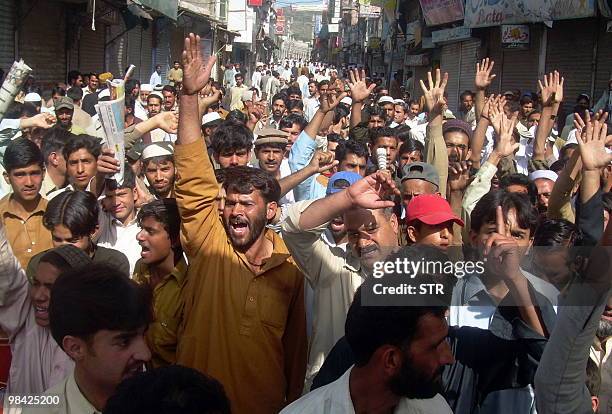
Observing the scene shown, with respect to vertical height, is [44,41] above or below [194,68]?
above

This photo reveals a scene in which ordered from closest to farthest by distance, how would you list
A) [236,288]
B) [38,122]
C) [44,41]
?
[236,288], [38,122], [44,41]

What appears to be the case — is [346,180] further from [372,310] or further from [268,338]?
[372,310]

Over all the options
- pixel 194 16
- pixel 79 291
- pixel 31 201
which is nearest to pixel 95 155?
pixel 31 201

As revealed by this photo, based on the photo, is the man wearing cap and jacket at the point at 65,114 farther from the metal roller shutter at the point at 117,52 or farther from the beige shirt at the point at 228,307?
the metal roller shutter at the point at 117,52

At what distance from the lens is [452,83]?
20.8 m

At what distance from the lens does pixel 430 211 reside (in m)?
2.99

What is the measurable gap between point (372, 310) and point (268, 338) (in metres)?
0.89

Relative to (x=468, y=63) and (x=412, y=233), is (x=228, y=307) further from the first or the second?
(x=468, y=63)

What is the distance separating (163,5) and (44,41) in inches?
100

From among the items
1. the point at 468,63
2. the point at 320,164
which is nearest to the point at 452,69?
the point at 468,63

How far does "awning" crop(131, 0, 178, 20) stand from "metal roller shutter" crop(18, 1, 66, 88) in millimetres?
2002

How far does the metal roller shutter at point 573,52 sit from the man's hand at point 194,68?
36.8 ft

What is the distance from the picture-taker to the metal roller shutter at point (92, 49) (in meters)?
16.4

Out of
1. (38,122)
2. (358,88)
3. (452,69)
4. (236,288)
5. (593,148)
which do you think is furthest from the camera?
(452,69)
